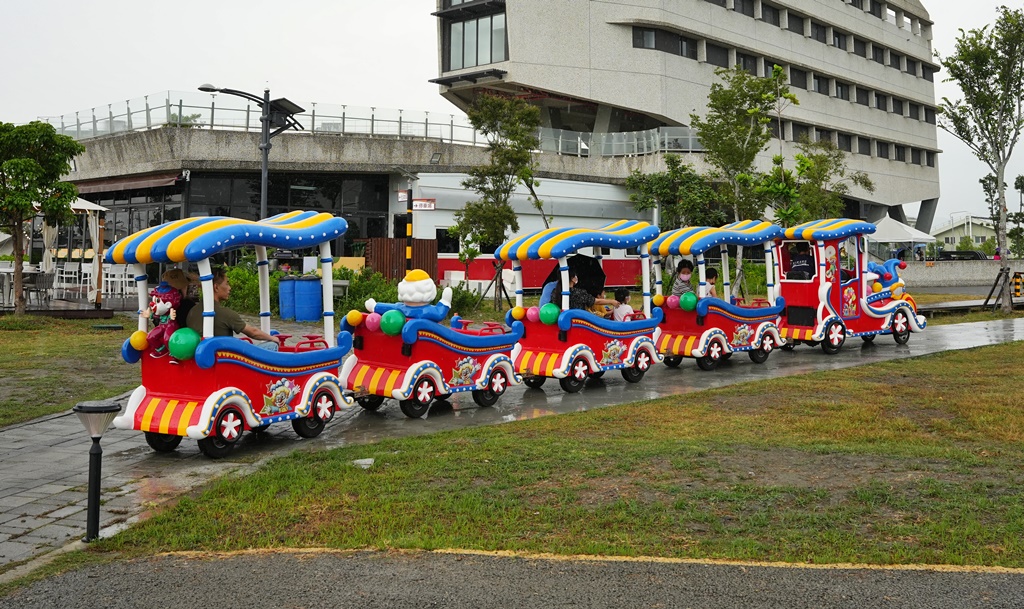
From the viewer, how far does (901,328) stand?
62.3 ft

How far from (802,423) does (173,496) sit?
6.03 meters

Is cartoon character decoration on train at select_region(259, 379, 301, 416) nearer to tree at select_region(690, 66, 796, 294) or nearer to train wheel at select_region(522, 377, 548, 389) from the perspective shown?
train wheel at select_region(522, 377, 548, 389)

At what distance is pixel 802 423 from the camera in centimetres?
952

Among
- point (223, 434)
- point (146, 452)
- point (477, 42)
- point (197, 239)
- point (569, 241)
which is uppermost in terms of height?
point (477, 42)

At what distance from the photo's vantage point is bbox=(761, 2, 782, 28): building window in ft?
176

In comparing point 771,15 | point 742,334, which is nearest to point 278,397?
point 742,334

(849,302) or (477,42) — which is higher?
(477,42)

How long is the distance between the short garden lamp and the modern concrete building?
3547cm

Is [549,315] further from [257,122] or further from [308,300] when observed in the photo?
[257,122]

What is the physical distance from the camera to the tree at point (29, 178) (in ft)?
63.9

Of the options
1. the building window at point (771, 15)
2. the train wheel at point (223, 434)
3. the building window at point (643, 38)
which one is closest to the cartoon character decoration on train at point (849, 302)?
the train wheel at point (223, 434)

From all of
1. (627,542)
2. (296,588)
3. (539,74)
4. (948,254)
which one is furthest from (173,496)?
(948,254)

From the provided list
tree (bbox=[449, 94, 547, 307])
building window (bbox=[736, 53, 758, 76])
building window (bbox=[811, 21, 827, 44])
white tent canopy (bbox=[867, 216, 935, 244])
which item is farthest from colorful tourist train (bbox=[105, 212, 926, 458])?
building window (bbox=[811, 21, 827, 44])

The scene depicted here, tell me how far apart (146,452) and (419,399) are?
3055mm
